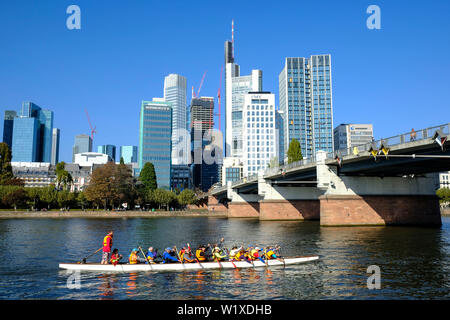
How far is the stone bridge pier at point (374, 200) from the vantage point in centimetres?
5266

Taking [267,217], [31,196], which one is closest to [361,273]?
[267,217]

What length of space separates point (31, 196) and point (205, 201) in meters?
93.1

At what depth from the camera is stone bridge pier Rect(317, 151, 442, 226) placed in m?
52.7

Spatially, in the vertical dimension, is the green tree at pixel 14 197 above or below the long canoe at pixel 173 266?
above

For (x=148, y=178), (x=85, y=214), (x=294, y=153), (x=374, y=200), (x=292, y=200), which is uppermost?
(x=294, y=153)

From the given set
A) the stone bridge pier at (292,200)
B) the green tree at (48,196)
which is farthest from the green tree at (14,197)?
the stone bridge pier at (292,200)

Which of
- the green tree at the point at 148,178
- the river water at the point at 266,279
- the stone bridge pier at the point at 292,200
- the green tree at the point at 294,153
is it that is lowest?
the river water at the point at 266,279

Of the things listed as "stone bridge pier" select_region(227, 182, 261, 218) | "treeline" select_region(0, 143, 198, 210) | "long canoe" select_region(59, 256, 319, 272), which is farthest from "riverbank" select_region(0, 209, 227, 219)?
"long canoe" select_region(59, 256, 319, 272)

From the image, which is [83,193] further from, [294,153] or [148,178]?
[294,153]

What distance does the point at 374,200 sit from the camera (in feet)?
176

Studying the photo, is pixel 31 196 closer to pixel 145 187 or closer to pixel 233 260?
pixel 145 187

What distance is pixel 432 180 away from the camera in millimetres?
55812

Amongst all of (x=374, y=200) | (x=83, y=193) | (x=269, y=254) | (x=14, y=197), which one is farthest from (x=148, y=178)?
(x=269, y=254)

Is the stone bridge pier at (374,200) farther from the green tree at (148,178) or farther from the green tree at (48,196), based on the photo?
the green tree at (148,178)
